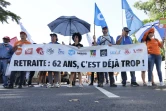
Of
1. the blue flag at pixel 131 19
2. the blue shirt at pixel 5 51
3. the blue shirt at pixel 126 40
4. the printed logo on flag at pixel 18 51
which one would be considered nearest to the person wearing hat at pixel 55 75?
the printed logo on flag at pixel 18 51

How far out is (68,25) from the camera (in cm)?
1426

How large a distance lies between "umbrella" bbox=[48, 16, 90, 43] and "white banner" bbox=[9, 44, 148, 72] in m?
2.59

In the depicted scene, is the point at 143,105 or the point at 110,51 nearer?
the point at 143,105

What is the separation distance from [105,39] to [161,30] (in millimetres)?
3642

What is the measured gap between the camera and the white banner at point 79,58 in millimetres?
11062

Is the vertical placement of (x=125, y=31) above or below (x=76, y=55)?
above

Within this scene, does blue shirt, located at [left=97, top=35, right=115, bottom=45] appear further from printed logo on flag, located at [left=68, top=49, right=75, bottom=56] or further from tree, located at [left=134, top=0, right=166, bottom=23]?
tree, located at [left=134, top=0, right=166, bottom=23]

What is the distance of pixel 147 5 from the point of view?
29.3m

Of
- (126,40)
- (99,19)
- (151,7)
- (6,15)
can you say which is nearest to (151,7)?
(151,7)

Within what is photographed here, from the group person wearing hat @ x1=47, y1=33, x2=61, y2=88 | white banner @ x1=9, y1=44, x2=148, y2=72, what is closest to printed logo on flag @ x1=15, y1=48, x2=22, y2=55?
white banner @ x1=9, y1=44, x2=148, y2=72

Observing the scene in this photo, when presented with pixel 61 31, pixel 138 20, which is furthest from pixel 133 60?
pixel 61 31

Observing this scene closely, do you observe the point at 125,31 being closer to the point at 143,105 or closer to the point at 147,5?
the point at 143,105

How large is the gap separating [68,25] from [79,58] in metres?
3.31

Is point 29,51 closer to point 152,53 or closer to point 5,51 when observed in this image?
point 5,51
